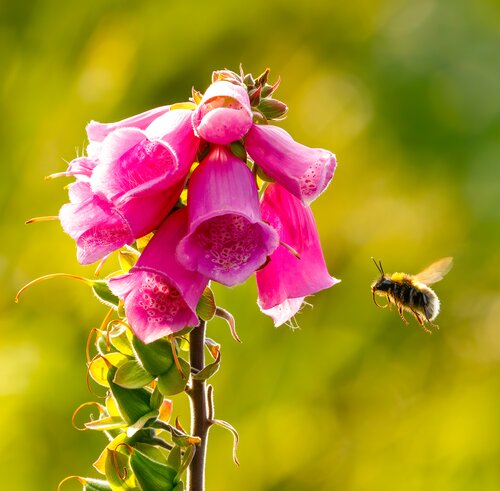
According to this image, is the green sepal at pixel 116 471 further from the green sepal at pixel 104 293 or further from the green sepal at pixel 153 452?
the green sepal at pixel 104 293

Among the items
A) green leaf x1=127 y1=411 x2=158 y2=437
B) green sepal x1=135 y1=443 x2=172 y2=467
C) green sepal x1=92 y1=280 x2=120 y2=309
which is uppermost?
green sepal x1=92 y1=280 x2=120 y2=309

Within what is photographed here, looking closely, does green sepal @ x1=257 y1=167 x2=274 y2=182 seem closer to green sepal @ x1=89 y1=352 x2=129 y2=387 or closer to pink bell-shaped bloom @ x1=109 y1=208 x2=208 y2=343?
pink bell-shaped bloom @ x1=109 y1=208 x2=208 y2=343

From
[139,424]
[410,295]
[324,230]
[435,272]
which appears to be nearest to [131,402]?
[139,424]

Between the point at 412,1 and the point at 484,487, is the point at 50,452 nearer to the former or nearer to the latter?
the point at 484,487

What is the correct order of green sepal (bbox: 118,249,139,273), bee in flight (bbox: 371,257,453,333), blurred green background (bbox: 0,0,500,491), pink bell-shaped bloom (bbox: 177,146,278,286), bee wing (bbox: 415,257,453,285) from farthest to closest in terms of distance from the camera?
blurred green background (bbox: 0,0,500,491) → bee wing (bbox: 415,257,453,285) → bee in flight (bbox: 371,257,453,333) → green sepal (bbox: 118,249,139,273) → pink bell-shaped bloom (bbox: 177,146,278,286)

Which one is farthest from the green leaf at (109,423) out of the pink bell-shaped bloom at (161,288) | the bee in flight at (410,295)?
the bee in flight at (410,295)

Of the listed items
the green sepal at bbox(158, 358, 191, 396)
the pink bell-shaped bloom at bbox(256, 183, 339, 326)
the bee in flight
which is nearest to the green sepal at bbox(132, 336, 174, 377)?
the green sepal at bbox(158, 358, 191, 396)

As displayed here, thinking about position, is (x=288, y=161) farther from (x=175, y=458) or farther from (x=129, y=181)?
(x=175, y=458)
